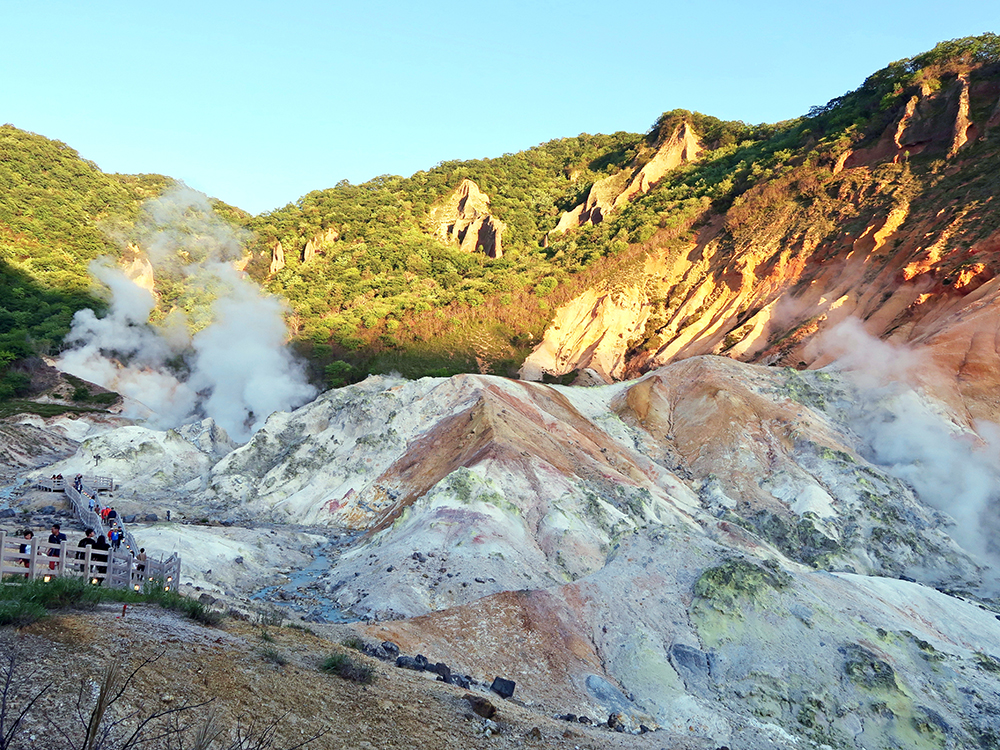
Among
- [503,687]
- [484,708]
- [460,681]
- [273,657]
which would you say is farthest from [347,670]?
[503,687]

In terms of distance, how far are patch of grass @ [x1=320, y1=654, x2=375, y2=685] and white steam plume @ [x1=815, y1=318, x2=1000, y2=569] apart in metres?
28.7

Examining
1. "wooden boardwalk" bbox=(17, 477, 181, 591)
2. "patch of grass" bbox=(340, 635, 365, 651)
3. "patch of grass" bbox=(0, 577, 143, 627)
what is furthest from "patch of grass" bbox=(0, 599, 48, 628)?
"patch of grass" bbox=(340, 635, 365, 651)

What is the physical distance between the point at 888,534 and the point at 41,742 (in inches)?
1189

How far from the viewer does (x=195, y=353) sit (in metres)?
65.1

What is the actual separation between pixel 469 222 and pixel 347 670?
75.9 m

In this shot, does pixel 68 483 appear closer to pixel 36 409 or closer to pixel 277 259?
pixel 36 409

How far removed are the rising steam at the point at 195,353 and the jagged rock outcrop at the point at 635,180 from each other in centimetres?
3572

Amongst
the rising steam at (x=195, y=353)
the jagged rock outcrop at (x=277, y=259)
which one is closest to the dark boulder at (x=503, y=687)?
the rising steam at (x=195, y=353)

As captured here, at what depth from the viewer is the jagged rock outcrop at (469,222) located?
78625mm

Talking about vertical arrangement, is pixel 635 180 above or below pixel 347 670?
above

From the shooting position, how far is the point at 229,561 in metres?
20.2

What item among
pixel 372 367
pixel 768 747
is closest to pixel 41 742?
pixel 768 747

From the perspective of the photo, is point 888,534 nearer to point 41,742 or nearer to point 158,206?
point 41,742

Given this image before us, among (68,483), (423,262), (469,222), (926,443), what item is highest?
(469,222)
